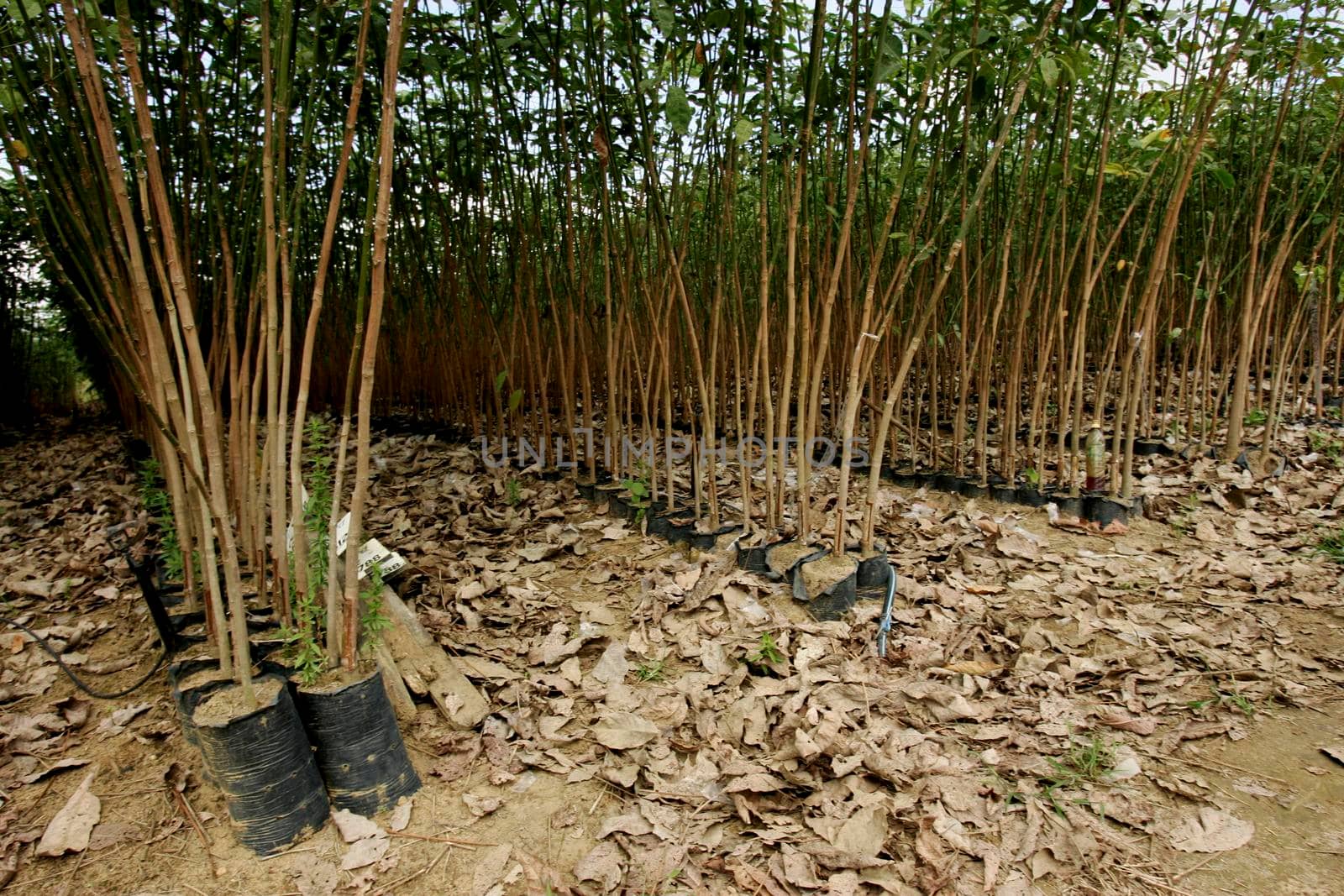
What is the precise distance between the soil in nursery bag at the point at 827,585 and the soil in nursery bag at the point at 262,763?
44.2 inches

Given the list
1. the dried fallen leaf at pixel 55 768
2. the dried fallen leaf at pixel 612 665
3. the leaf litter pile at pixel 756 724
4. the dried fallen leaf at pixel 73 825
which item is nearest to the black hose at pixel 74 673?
the leaf litter pile at pixel 756 724

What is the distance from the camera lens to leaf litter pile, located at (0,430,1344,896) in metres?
1.15

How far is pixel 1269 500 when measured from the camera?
262cm

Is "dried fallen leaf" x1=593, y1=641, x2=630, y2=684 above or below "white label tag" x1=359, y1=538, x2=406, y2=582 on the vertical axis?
below

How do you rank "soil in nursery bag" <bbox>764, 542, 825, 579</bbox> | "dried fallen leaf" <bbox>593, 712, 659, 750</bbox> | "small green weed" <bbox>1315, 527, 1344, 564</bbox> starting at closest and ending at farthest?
"dried fallen leaf" <bbox>593, 712, 659, 750</bbox> → "soil in nursery bag" <bbox>764, 542, 825, 579</bbox> → "small green weed" <bbox>1315, 527, 1344, 564</bbox>

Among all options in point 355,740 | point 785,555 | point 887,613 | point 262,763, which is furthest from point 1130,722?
point 262,763

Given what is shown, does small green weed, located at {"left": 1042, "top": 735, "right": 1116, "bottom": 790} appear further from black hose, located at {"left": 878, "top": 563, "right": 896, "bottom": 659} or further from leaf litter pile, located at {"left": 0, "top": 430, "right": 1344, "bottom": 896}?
black hose, located at {"left": 878, "top": 563, "right": 896, "bottom": 659}

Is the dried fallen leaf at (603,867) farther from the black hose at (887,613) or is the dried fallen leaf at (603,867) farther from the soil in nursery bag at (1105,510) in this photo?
→ the soil in nursery bag at (1105,510)

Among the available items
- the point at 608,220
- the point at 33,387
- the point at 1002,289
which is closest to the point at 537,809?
the point at 608,220

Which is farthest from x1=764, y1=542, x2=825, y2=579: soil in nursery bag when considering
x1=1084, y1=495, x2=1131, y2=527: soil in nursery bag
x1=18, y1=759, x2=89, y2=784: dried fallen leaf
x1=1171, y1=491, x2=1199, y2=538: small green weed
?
x1=18, y1=759, x2=89, y2=784: dried fallen leaf

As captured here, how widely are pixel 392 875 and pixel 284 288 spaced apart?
1.00m

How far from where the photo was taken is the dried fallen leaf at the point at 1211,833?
3.77 ft

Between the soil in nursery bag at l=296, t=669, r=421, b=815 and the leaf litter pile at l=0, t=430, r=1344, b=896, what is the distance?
0.05 m

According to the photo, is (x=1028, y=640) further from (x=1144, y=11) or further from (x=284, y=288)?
(x=284, y=288)
